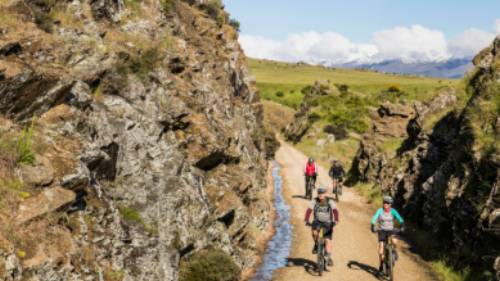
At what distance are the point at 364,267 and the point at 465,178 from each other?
5.88 metres

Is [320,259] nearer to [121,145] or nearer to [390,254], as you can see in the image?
[390,254]

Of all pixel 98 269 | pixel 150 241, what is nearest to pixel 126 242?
pixel 150 241

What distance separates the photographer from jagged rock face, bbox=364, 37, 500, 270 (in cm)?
1700

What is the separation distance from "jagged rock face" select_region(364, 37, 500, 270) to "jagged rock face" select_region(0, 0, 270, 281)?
820cm

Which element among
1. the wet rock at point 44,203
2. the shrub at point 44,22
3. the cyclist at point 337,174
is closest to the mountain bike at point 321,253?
the wet rock at point 44,203

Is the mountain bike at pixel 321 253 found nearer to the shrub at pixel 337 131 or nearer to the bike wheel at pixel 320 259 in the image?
the bike wheel at pixel 320 259

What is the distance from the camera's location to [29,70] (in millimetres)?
13141

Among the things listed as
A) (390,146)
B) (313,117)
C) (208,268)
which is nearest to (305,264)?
(208,268)

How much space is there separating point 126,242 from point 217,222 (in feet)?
19.5

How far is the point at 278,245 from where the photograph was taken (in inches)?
863

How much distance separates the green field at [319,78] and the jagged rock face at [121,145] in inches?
2979

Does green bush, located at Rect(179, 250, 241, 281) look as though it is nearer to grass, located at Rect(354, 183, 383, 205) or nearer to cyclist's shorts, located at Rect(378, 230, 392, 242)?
A: cyclist's shorts, located at Rect(378, 230, 392, 242)

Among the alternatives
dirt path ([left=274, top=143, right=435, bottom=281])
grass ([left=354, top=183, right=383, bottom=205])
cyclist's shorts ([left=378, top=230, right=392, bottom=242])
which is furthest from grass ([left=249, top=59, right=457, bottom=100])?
cyclist's shorts ([left=378, top=230, right=392, bottom=242])

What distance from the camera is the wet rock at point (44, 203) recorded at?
10.1 meters
